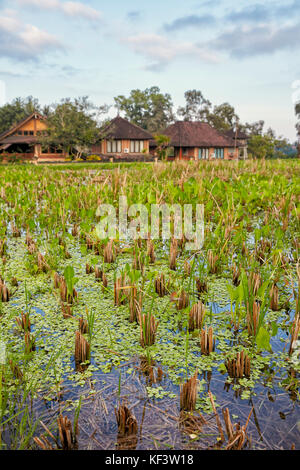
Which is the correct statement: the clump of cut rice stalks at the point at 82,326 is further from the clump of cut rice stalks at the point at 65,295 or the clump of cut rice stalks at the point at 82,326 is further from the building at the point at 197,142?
the building at the point at 197,142

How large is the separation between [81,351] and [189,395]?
27.0 inches

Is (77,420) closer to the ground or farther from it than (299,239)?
closer to the ground

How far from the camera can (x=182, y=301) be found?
2701 mm

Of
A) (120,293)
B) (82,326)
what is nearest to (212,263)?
(120,293)

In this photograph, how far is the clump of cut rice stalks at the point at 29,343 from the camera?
203 centimetres

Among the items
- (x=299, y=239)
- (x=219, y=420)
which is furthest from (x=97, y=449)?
(x=299, y=239)

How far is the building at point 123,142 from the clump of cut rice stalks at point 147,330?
33163mm

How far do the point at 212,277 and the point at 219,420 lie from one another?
6.07 feet

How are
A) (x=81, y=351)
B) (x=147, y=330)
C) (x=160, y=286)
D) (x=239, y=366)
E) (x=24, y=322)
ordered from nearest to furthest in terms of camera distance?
(x=239, y=366)
(x=81, y=351)
(x=147, y=330)
(x=24, y=322)
(x=160, y=286)

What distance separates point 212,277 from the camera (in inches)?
133

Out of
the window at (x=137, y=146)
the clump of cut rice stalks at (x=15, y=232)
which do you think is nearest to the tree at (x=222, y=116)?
the window at (x=137, y=146)

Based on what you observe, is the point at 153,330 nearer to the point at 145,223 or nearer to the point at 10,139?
the point at 145,223

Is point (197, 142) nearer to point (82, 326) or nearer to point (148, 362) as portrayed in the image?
point (82, 326)

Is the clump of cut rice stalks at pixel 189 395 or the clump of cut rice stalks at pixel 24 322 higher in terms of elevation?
the clump of cut rice stalks at pixel 24 322
